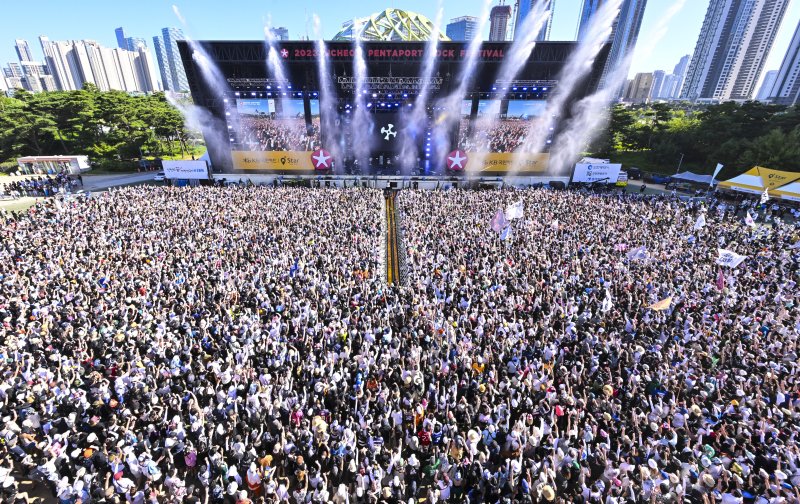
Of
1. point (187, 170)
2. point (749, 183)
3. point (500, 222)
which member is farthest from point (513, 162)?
point (187, 170)

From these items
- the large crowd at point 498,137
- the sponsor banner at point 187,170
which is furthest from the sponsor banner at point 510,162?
the sponsor banner at point 187,170

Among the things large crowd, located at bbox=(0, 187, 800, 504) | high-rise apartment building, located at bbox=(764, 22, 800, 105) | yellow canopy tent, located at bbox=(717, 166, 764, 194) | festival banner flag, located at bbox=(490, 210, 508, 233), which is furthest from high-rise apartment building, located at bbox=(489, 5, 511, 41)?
large crowd, located at bbox=(0, 187, 800, 504)

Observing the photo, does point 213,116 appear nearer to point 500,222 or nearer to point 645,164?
point 500,222

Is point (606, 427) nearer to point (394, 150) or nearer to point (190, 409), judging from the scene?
point (190, 409)

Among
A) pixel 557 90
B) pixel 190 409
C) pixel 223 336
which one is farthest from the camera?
pixel 557 90

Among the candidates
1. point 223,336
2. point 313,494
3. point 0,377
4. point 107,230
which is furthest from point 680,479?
point 107,230

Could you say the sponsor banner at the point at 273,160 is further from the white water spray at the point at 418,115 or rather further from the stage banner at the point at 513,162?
the stage banner at the point at 513,162

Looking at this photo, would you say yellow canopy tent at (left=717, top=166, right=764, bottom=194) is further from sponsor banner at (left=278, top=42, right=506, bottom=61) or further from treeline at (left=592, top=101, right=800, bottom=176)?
sponsor banner at (left=278, top=42, right=506, bottom=61)
